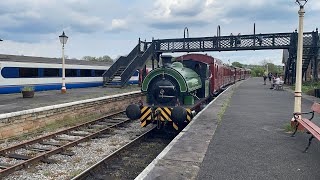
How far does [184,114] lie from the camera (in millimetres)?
8648

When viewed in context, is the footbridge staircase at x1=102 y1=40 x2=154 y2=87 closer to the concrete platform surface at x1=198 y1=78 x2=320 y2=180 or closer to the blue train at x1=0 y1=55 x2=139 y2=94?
the blue train at x1=0 y1=55 x2=139 y2=94

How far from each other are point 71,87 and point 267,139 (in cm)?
1895

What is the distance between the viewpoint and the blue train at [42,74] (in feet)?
56.9

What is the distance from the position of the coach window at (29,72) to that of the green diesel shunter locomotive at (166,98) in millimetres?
11825

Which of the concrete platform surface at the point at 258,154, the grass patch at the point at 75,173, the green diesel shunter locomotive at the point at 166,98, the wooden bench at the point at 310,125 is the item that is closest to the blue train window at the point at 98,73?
the green diesel shunter locomotive at the point at 166,98

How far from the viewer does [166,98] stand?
9.59m

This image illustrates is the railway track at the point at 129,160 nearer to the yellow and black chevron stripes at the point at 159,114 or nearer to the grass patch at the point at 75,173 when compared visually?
the grass patch at the point at 75,173

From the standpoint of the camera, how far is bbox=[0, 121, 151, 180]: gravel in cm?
610

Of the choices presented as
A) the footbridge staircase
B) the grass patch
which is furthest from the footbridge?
the grass patch

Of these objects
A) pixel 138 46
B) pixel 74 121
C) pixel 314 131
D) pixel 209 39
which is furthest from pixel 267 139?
pixel 138 46

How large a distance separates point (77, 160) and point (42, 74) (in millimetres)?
14777

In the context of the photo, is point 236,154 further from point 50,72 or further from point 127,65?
point 127,65

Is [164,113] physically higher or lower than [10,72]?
lower

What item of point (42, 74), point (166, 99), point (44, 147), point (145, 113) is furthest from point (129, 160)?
point (42, 74)
